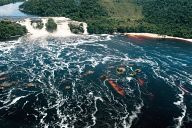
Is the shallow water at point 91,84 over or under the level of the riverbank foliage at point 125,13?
under

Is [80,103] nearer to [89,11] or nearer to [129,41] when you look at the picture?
[129,41]

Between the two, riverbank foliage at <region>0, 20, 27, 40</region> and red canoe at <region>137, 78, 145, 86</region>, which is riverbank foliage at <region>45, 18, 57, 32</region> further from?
red canoe at <region>137, 78, 145, 86</region>

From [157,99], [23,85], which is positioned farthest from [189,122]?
[23,85]

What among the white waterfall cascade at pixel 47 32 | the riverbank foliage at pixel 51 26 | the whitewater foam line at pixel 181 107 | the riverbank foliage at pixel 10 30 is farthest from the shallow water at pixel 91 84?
the riverbank foliage at pixel 51 26

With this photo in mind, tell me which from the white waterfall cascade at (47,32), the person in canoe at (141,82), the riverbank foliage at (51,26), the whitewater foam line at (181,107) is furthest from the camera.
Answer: the riverbank foliage at (51,26)

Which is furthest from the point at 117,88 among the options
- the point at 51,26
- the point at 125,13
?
the point at 125,13

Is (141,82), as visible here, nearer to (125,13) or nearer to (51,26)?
(51,26)

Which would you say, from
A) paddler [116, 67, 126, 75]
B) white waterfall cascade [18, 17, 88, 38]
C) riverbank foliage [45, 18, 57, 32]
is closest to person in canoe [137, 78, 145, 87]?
paddler [116, 67, 126, 75]

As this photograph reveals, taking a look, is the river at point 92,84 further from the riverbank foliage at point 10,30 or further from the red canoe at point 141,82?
the riverbank foliage at point 10,30
